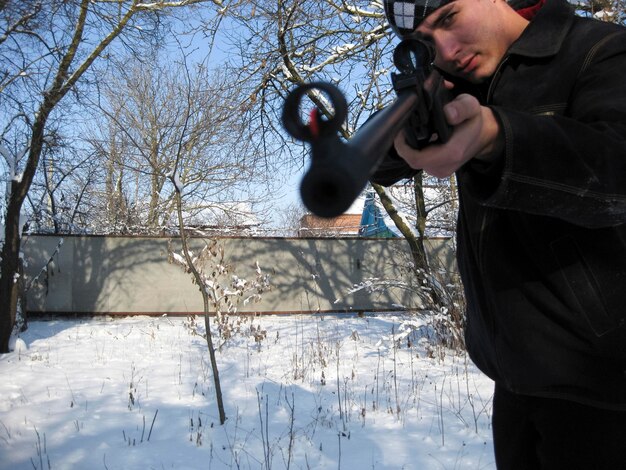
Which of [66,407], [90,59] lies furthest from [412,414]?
[90,59]

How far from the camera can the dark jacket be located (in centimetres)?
76

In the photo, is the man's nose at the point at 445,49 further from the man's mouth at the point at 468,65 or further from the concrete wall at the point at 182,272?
the concrete wall at the point at 182,272

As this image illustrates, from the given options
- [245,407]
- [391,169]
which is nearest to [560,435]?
[391,169]

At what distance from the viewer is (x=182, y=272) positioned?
1062 cm

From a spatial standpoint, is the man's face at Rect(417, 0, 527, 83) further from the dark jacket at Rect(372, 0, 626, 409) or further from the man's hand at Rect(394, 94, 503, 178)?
the man's hand at Rect(394, 94, 503, 178)

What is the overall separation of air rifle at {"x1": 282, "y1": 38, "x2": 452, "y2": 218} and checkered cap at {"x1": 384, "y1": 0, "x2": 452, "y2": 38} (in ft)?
0.75

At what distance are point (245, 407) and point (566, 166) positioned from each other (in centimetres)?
399

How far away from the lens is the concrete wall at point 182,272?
33.4 ft

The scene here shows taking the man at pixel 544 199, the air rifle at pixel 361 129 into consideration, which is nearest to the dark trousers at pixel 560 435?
the man at pixel 544 199

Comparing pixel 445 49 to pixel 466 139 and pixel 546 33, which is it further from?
pixel 466 139

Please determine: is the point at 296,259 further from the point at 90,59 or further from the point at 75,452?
the point at 75,452

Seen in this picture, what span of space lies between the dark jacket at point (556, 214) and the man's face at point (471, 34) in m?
0.07

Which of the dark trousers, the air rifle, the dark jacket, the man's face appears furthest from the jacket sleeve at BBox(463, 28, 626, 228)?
the dark trousers

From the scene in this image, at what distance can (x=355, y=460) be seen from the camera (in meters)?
3.16
